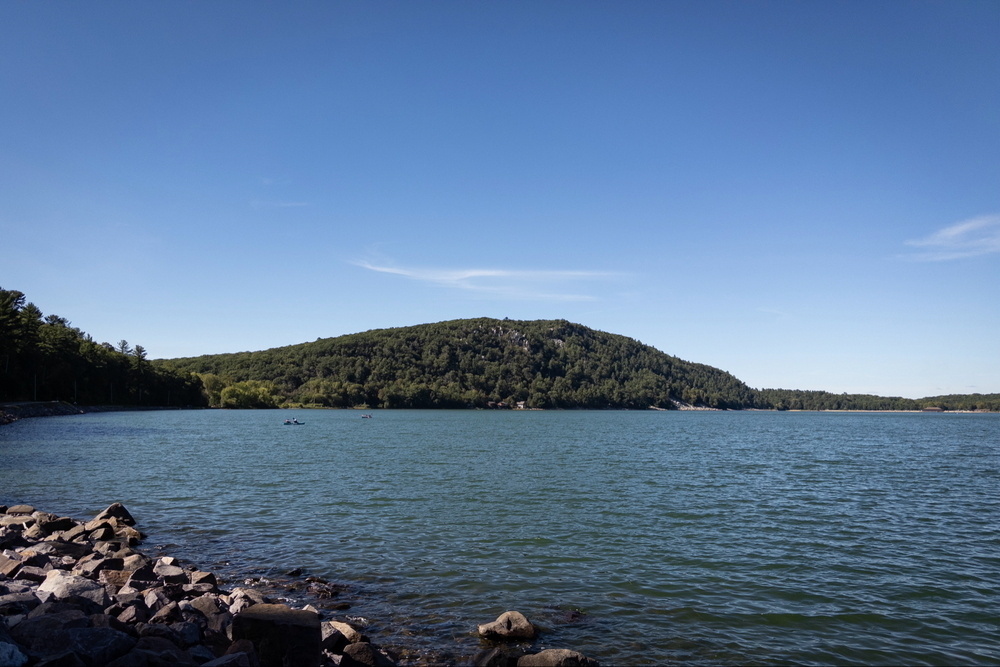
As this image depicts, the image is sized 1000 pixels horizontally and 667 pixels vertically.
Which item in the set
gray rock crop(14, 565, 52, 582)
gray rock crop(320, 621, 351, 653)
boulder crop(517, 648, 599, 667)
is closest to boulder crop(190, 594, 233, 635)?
gray rock crop(320, 621, 351, 653)

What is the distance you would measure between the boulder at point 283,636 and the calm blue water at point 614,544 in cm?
292

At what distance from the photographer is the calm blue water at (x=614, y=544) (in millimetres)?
13547

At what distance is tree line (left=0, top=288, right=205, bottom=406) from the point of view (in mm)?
104938

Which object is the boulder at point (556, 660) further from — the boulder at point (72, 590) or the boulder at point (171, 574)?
the boulder at point (171, 574)

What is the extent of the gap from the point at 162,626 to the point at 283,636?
3.05 meters

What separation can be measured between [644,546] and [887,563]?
7.39 metres

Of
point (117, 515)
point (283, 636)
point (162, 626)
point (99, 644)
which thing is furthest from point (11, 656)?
point (117, 515)

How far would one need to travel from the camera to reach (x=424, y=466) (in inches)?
1745

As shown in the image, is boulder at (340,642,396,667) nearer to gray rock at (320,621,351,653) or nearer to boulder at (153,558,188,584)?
gray rock at (320,621,351,653)

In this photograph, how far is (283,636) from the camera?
1030 centimetres

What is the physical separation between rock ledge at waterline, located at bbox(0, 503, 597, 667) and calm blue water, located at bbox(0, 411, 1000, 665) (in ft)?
5.50

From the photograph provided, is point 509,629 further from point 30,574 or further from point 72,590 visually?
point 30,574

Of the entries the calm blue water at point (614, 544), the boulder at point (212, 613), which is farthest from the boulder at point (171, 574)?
the boulder at point (212, 613)

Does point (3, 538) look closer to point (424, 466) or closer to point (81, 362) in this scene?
point (424, 466)
